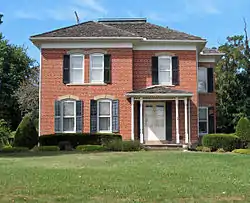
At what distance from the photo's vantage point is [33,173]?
1303 cm

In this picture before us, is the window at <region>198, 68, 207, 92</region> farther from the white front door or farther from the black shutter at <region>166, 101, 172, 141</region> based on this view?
the white front door

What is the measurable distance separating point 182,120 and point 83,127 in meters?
6.18

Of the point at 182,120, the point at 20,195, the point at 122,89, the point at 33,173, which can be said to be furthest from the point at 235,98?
the point at 20,195

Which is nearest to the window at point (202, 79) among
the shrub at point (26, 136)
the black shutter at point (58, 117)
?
the black shutter at point (58, 117)

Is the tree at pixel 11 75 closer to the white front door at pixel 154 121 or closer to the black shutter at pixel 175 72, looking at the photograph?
the white front door at pixel 154 121

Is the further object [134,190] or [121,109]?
[121,109]

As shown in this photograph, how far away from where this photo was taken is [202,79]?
98.3 feet

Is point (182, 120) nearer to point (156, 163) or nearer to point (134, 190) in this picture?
point (156, 163)

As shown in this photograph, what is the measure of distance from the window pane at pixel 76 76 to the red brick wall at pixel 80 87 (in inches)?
15.0

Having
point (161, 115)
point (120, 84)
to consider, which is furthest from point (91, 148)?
point (161, 115)

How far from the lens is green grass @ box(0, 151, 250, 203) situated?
9.38m

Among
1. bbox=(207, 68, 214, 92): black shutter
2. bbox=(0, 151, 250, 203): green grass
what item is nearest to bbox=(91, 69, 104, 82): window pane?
bbox=(207, 68, 214, 92): black shutter

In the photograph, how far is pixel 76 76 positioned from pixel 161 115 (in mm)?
5876

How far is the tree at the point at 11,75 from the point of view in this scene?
143 feet
